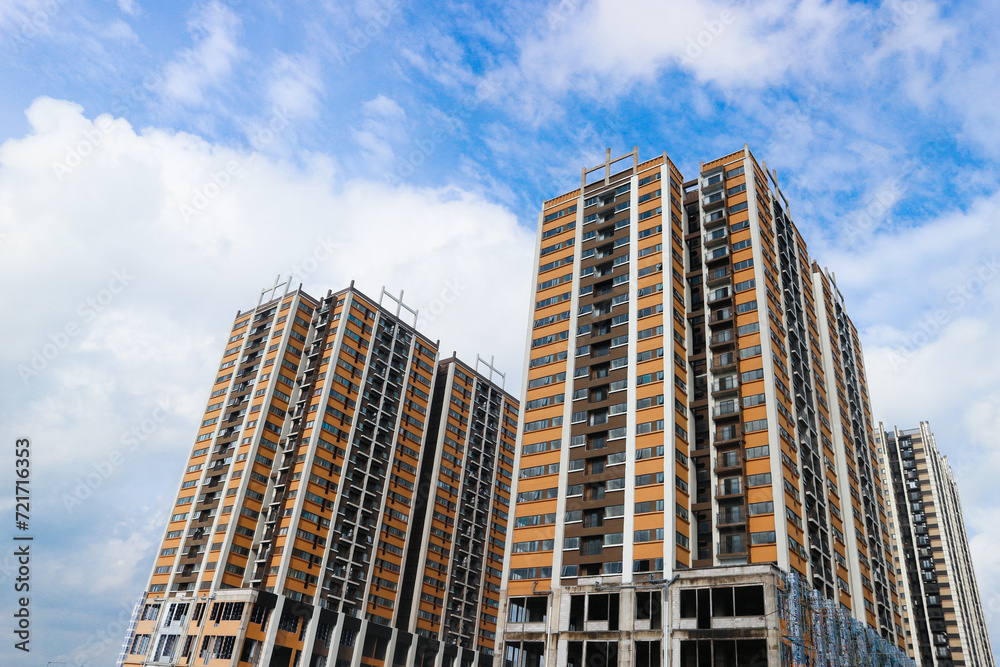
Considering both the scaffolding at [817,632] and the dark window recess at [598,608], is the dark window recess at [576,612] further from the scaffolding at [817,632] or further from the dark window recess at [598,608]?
the scaffolding at [817,632]

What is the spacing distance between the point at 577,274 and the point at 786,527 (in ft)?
129

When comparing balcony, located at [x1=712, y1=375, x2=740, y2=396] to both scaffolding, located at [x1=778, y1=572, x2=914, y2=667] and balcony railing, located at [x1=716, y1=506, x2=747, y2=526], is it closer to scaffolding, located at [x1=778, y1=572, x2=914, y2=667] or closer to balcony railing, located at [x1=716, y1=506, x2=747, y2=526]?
balcony railing, located at [x1=716, y1=506, x2=747, y2=526]

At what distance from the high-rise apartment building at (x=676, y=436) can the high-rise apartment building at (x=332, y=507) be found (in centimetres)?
3915

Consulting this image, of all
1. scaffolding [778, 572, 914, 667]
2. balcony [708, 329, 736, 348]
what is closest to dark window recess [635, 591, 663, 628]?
scaffolding [778, 572, 914, 667]

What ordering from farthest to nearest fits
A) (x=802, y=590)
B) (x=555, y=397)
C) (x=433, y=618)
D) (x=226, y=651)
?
(x=433, y=618), (x=226, y=651), (x=555, y=397), (x=802, y=590)

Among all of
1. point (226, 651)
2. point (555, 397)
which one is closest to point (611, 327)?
point (555, 397)

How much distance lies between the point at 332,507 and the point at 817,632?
68.6 meters

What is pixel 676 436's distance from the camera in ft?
240

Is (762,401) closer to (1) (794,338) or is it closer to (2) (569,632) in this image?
(1) (794,338)

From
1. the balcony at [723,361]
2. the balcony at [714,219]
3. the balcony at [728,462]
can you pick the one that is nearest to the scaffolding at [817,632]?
the balcony at [728,462]

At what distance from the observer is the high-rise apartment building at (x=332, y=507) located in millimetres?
97750

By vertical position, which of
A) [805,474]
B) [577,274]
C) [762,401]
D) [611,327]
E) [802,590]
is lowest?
[802,590]

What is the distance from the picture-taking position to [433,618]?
118 meters

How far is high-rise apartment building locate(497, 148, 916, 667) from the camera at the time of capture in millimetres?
66500
